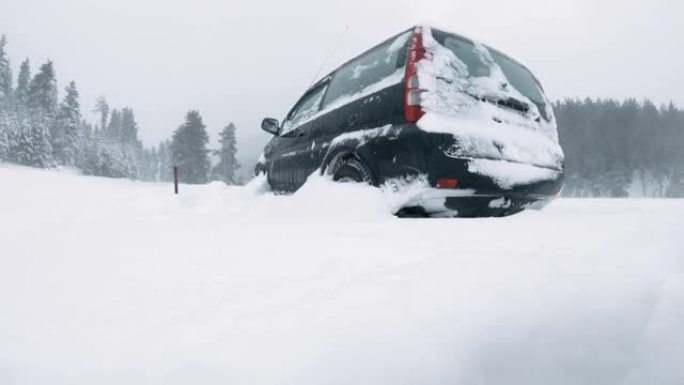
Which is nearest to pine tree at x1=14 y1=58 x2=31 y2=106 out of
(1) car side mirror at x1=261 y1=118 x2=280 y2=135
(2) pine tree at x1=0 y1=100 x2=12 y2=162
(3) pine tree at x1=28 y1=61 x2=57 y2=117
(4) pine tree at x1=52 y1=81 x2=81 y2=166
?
(3) pine tree at x1=28 y1=61 x2=57 y2=117

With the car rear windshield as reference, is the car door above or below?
below

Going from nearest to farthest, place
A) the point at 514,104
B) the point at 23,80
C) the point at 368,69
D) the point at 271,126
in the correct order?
the point at 514,104 < the point at 368,69 < the point at 271,126 < the point at 23,80

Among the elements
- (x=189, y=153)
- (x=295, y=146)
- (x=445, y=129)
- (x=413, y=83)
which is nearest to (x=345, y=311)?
(x=445, y=129)

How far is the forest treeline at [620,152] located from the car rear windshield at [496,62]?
50.2 meters

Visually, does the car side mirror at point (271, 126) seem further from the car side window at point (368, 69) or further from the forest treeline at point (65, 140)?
the forest treeline at point (65, 140)

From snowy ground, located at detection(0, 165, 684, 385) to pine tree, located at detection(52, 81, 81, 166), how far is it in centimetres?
5727

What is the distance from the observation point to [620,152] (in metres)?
47.6

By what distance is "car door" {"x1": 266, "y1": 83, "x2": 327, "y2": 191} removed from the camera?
12.0 ft

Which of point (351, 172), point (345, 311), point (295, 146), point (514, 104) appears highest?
point (514, 104)

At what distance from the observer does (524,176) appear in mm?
2625

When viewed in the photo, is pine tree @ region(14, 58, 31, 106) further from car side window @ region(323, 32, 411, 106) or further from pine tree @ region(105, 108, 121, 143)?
car side window @ region(323, 32, 411, 106)

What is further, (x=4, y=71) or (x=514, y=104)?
(x=4, y=71)

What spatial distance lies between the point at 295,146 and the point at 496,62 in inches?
86.0

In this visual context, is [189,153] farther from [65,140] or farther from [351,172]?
[351,172]
